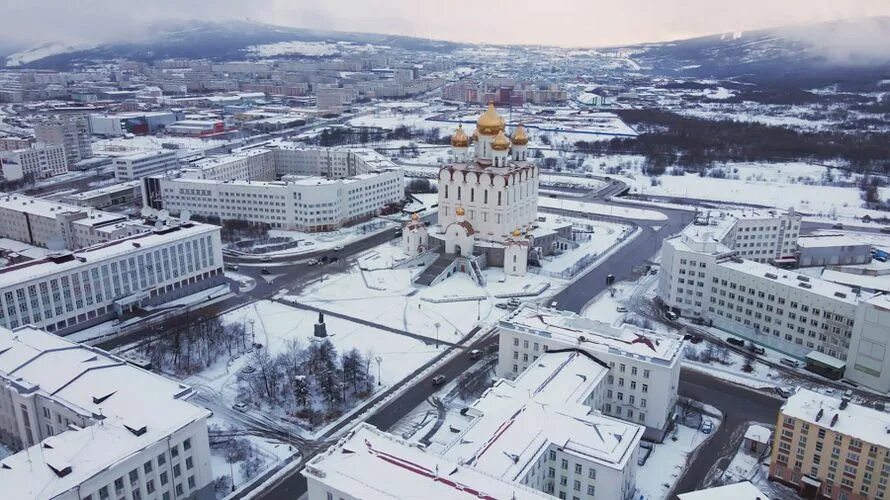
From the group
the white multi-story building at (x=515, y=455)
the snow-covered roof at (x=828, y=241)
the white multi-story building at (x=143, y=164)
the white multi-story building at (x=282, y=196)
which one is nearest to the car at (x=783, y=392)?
the white multi-story building at (x=515, y=455)

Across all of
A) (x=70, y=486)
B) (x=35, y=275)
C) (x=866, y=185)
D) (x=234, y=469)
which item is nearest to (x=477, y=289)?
(x=234, y=469)

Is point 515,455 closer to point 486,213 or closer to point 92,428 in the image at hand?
point 92,428

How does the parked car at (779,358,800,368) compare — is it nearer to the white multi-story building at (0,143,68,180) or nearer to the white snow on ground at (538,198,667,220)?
the white snow on ground at (538,198,667,220)

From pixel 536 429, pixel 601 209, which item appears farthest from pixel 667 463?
pixel 601 209

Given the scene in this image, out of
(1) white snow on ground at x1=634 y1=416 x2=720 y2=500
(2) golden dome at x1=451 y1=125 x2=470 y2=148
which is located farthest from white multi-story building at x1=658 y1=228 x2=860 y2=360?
(2) golden dome at x1=451 y1=125 x2=470 y2=148

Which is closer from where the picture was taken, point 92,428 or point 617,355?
point 92,428
